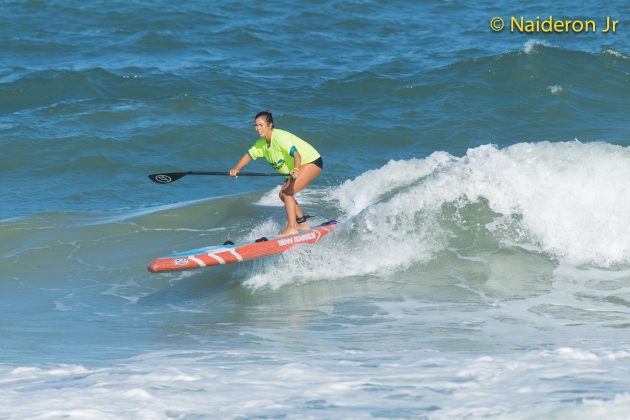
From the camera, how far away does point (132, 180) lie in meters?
16.0

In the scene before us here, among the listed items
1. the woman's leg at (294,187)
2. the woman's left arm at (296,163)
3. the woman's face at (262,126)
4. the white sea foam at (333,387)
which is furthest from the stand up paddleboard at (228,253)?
the white sea foam at (333,387)

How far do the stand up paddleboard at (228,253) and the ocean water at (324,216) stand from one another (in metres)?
0.21

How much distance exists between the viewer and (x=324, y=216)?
13.1 m

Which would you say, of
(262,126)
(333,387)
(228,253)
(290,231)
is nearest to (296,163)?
(262,126)

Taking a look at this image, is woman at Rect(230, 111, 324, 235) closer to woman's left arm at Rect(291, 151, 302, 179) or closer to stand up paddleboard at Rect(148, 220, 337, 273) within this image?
woman's left arm at Rect(291, 151, 302, 179)

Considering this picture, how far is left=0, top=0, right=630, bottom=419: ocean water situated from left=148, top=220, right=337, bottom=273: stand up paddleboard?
21 cm

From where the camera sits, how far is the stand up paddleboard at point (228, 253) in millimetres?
9961

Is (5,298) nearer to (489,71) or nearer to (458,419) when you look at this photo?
(458,419)

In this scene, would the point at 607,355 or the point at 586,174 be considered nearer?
the point at 607,355

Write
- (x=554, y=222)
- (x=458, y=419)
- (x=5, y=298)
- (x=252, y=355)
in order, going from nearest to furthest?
1. (x=458, y=419)
2. (x=252, y=355)
3. (x=5, y=298)
4. (x=554, y=222)

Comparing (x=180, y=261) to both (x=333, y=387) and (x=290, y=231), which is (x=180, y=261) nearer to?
(x=290, y=231)

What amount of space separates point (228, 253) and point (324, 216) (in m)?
3.11

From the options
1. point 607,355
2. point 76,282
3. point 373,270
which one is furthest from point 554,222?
point 76,282

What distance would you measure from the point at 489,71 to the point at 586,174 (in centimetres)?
1020
